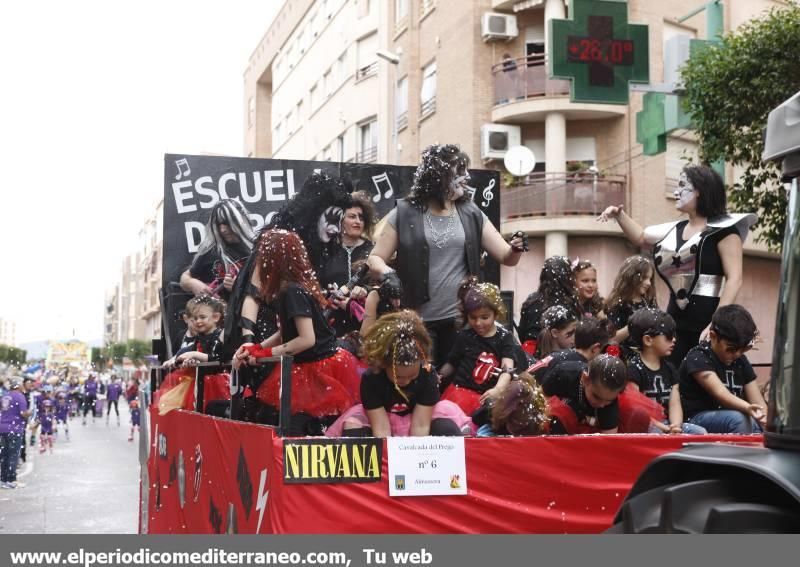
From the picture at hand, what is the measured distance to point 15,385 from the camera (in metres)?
19.6

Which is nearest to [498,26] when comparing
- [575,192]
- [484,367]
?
[575,192]

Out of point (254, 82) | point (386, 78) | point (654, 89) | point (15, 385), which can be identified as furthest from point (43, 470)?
point (254, 82)

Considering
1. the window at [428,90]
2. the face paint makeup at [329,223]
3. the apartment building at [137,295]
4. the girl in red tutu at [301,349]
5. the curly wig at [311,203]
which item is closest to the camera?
the girl in red tutu at [301,349]

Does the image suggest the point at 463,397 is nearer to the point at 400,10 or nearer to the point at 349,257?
the point at 349,257

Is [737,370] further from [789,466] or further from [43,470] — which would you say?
[43,470]

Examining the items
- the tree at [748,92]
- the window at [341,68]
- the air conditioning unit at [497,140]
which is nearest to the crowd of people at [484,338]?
the tree at [748,92]

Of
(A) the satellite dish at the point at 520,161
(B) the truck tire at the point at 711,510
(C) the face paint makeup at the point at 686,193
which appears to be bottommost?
(B) the truck tire at the point at 711,510

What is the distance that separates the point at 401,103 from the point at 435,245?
85.4ft

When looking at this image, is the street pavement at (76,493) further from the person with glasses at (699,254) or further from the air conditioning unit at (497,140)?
the air conditioning unit at (497,140)

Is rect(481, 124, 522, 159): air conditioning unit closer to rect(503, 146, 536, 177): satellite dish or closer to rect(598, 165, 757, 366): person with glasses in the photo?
rect(503, 146, 536, 177): satellite dish

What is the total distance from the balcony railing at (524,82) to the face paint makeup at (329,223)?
743 inches

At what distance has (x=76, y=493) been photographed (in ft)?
51.4

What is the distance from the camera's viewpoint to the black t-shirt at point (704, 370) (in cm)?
506
